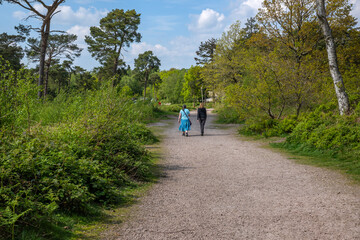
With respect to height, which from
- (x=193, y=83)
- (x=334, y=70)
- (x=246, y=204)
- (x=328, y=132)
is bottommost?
(x=246, y=204)

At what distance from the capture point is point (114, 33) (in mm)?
36156

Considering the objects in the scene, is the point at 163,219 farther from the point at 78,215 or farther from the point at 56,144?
the point at 56,144

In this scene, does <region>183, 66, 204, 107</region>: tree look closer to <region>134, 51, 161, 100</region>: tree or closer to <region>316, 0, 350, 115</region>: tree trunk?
<region>134, 51, 161, 100</region>: tree

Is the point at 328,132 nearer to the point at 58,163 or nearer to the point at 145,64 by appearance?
the point at 58,163

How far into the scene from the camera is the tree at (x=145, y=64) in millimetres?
60625

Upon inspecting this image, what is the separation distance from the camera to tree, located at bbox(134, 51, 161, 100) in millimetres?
60625

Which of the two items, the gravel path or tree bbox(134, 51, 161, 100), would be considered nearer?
the gravel path

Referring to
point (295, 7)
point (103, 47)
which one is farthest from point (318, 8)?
point (103, 47)

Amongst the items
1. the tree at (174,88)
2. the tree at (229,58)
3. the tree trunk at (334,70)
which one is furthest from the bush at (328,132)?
the tree at (174,88)

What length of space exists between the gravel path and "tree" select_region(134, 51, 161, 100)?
178ft

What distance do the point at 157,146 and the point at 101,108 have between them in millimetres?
4939

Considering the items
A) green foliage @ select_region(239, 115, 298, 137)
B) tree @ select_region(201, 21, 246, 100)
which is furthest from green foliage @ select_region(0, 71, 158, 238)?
tree @ select_region(201, 21, 246, 100)

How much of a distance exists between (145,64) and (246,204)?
192 feet

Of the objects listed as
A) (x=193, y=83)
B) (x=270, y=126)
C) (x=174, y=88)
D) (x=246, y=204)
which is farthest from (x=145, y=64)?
(x=246, y=204)
